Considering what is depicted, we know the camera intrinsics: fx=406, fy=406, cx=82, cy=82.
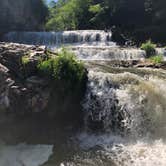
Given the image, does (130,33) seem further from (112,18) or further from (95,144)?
(95,144)

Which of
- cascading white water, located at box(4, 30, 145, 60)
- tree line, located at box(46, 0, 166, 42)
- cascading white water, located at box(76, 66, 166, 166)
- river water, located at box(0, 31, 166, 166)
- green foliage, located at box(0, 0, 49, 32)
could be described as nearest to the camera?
river water, located at box(0, 31, 166, 166)

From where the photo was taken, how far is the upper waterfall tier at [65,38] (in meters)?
36.2

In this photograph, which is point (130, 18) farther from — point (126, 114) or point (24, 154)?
point (24, 154)

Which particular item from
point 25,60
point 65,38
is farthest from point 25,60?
point 65,38

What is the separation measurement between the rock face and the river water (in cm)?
65

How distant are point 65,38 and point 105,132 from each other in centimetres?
2324

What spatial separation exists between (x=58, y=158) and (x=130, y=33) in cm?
2732

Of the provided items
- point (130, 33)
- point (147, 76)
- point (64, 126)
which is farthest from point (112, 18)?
point (64, 126)

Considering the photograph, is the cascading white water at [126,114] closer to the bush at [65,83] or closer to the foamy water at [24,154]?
the bush at [65,83]

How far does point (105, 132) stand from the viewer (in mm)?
15438

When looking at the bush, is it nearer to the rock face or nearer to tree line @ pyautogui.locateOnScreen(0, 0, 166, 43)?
the rock face

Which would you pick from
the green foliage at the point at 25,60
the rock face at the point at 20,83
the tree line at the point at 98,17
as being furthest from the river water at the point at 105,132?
the tree line at the point at 98,17

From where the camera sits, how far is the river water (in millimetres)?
13186

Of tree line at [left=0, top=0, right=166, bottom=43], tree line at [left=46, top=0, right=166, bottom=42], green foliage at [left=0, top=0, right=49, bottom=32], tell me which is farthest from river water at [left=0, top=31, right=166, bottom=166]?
green foliage at [left=0, top=0, right=49, bottom=32]
